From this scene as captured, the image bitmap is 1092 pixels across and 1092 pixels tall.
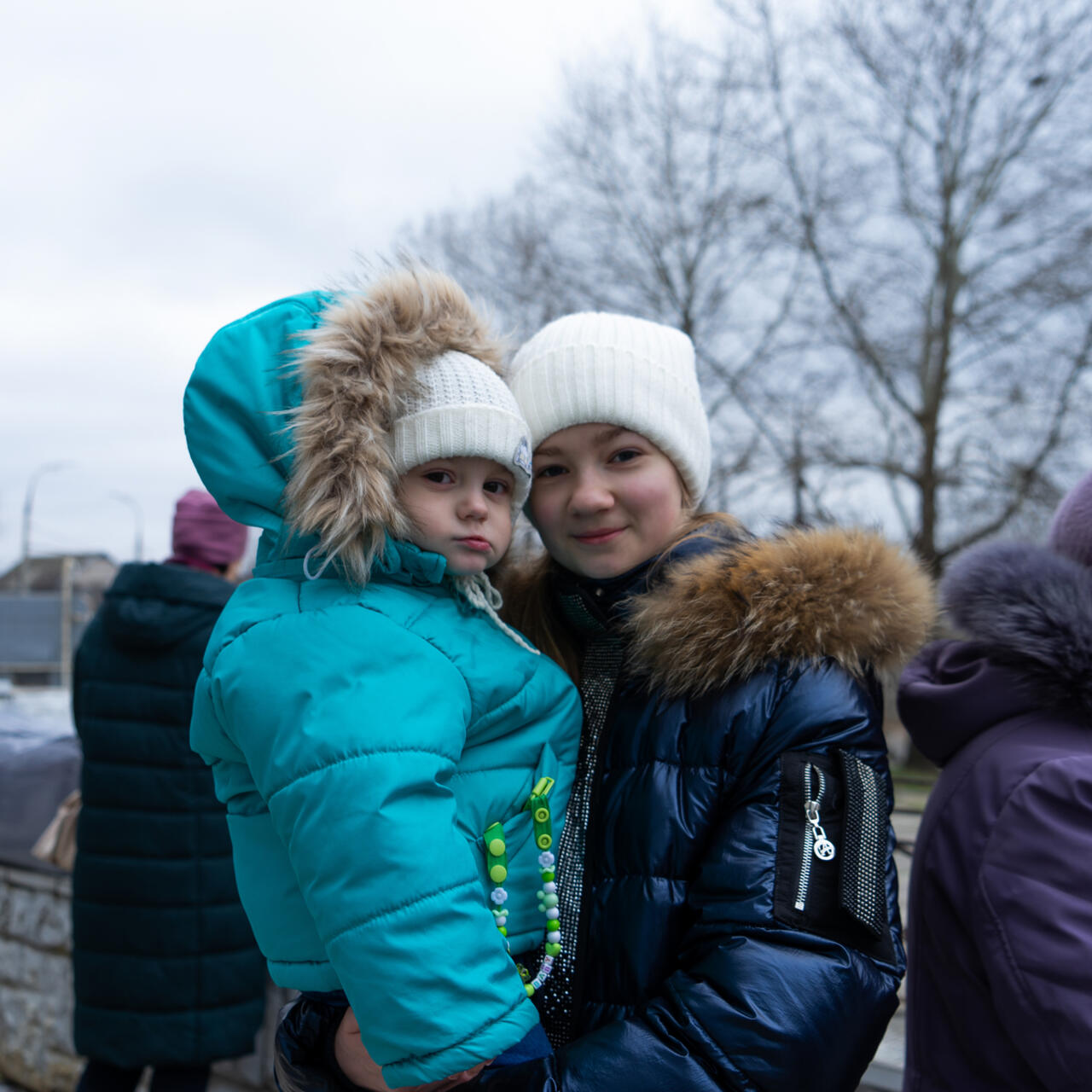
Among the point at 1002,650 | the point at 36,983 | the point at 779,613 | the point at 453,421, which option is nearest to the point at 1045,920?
the point at 1002,650

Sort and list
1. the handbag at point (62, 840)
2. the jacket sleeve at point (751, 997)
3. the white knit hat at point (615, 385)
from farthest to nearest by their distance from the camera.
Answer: the handbag at point (62, 840), the white knit hat at point (615, 385), the jacket sleeve at point (751, 997)

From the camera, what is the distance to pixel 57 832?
3619mm

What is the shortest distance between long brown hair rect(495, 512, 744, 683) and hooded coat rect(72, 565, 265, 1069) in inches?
68.5

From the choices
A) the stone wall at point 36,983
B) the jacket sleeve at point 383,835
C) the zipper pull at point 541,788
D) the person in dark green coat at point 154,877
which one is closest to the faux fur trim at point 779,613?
the zipper pull at point 541,788

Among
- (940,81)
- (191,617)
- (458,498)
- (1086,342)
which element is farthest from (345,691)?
(940,81)

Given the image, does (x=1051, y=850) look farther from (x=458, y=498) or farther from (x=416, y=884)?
(x=458, y=498)

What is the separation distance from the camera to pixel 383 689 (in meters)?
1.36

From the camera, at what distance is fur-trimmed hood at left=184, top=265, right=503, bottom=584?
59.3 inches

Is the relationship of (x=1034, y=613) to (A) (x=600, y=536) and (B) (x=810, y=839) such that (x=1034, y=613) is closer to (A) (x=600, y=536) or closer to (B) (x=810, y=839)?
(B) (x=810, y=839)

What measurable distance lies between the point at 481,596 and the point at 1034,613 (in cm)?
91

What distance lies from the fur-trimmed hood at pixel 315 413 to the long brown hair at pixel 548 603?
385 mm

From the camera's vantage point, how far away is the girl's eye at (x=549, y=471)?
184 cm

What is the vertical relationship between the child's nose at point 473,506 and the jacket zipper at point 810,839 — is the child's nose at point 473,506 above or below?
above

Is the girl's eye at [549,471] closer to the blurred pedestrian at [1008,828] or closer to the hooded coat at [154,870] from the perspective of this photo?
the blurred pedestrian at [1008,828]
